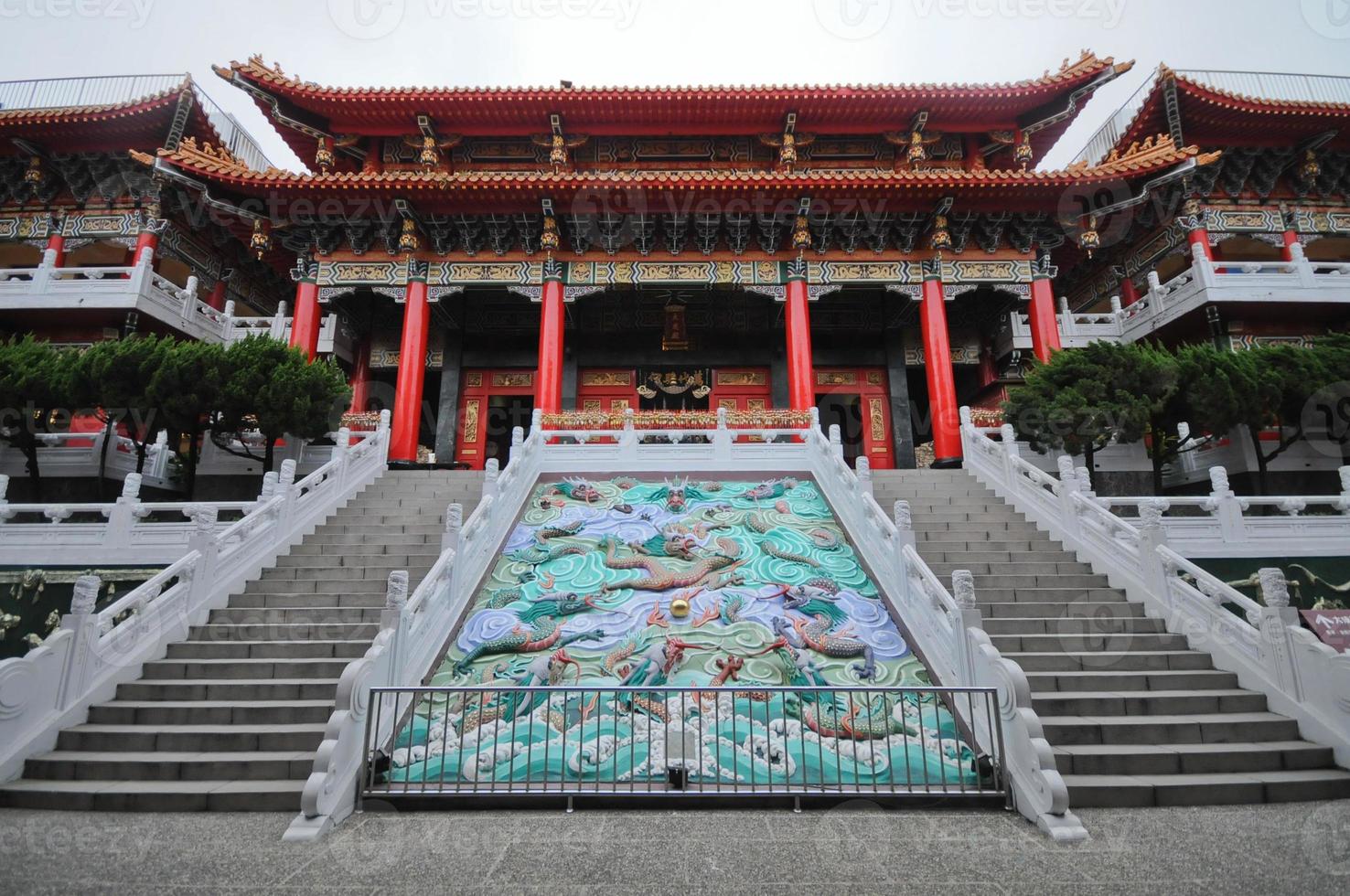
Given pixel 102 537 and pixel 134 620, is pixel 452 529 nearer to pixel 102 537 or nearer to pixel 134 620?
pixel 134 620

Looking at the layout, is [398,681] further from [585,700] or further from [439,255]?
[439,255]

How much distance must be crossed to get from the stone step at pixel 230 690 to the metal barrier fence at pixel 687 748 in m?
0.90

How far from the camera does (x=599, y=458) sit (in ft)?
34.1

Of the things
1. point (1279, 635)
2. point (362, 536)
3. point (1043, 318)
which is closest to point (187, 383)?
point (362, 536)

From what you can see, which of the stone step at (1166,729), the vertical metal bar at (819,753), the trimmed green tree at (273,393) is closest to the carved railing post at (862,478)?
the stone step at (1166,729)

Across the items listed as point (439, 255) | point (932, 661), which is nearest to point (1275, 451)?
point (932, 661)

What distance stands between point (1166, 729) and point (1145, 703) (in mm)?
297

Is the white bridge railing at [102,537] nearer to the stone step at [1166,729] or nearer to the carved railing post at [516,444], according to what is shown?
the carved railing post at [516,444]

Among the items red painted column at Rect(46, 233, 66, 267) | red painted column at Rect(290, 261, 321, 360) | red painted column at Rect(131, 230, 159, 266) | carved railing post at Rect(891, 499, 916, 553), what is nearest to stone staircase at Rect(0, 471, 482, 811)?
carved railing post at Rect(891, 499, 916, 553)

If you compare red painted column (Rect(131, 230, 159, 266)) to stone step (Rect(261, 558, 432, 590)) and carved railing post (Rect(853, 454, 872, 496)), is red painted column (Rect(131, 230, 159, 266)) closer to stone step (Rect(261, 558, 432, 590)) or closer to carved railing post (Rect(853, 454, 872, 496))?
stone step (Rect(261, 558, 432, 590))

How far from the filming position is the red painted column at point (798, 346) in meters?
13.0

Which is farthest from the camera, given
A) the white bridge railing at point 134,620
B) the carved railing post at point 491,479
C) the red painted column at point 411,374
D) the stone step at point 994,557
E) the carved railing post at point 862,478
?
the red painted column at point 411,374

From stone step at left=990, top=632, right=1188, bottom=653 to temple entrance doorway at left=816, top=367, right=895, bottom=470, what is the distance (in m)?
9.68

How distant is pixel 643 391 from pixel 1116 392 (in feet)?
32.8
